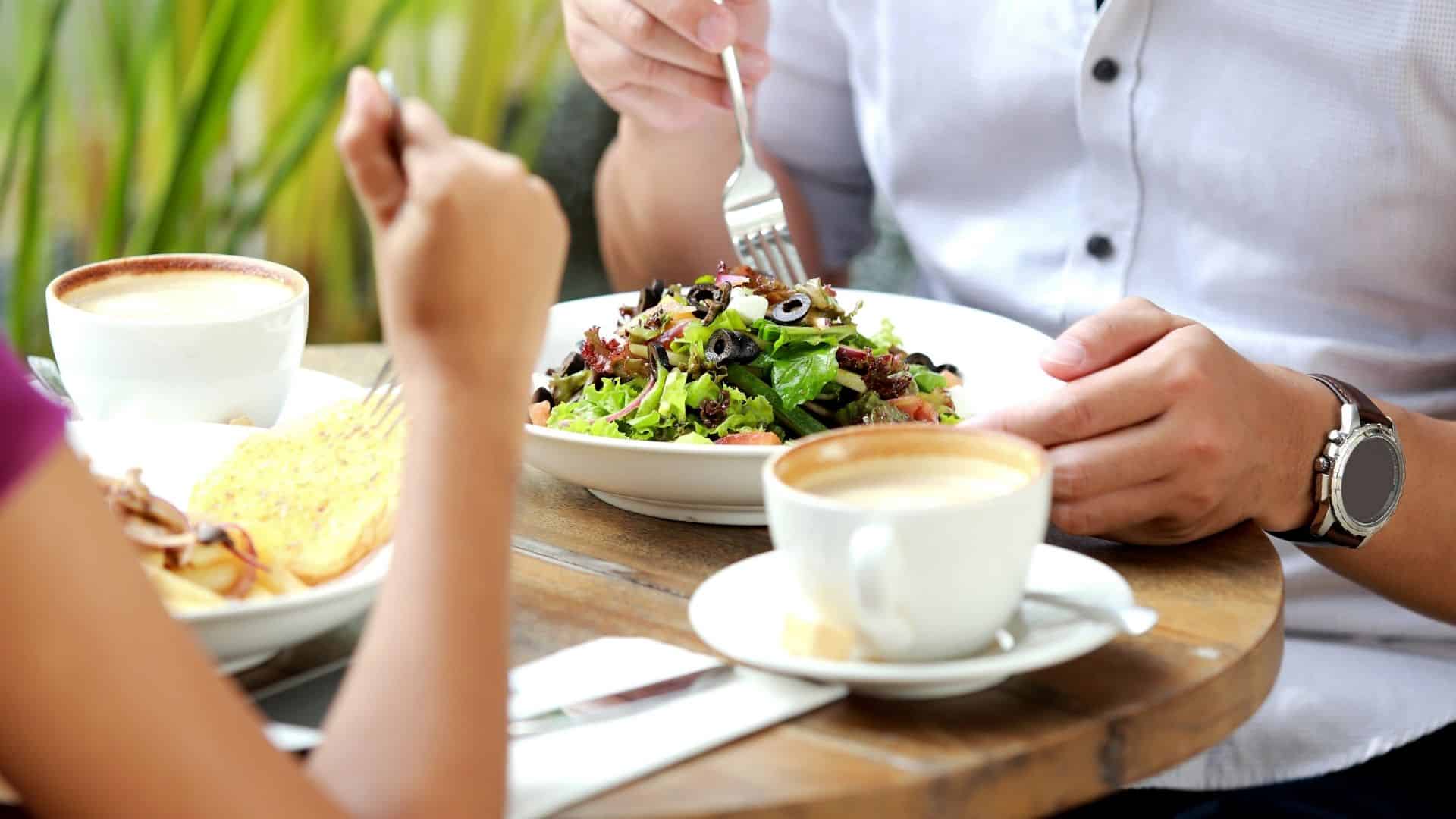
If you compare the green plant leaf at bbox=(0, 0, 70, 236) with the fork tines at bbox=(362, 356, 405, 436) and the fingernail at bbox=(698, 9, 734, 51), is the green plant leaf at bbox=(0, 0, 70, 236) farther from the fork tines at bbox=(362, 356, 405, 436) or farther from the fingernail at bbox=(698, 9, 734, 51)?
the fork tines at bbox=(362, 356, 405, 436)

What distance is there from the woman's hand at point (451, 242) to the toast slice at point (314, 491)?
0.17 metres

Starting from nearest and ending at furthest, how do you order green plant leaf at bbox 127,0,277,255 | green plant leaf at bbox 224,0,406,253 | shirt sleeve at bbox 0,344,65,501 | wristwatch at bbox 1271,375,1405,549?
shirt sleeve at bbox 0,344,65,501
wristwatch at bbox 1271,375,1405,549
green plant leaf at bbox 127,0,277,255
green plant leaf at bbox 224,0,406,253

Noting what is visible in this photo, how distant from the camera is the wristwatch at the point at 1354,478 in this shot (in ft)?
3.54

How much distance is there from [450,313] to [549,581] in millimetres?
322

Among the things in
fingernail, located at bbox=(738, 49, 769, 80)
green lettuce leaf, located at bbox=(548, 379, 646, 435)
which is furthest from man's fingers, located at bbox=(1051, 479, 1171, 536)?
fingernail, located at bbox=(738, 49, 769, 80)

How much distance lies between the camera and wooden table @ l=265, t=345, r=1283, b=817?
0.69m

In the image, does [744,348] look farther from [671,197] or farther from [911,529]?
[671,197]

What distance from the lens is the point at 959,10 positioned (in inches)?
64.6

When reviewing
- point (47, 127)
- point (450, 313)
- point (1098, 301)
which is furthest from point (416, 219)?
point (47, 127)

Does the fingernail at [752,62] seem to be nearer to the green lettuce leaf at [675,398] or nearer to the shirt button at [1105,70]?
the shirt button at [1105,70]

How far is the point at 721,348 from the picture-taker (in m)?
1.14

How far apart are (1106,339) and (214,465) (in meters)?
0.64

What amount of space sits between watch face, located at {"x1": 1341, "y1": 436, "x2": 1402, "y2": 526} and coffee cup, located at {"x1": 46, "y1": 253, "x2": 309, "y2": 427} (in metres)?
0.83

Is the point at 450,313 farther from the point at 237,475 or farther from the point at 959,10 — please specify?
the point at 959,10
